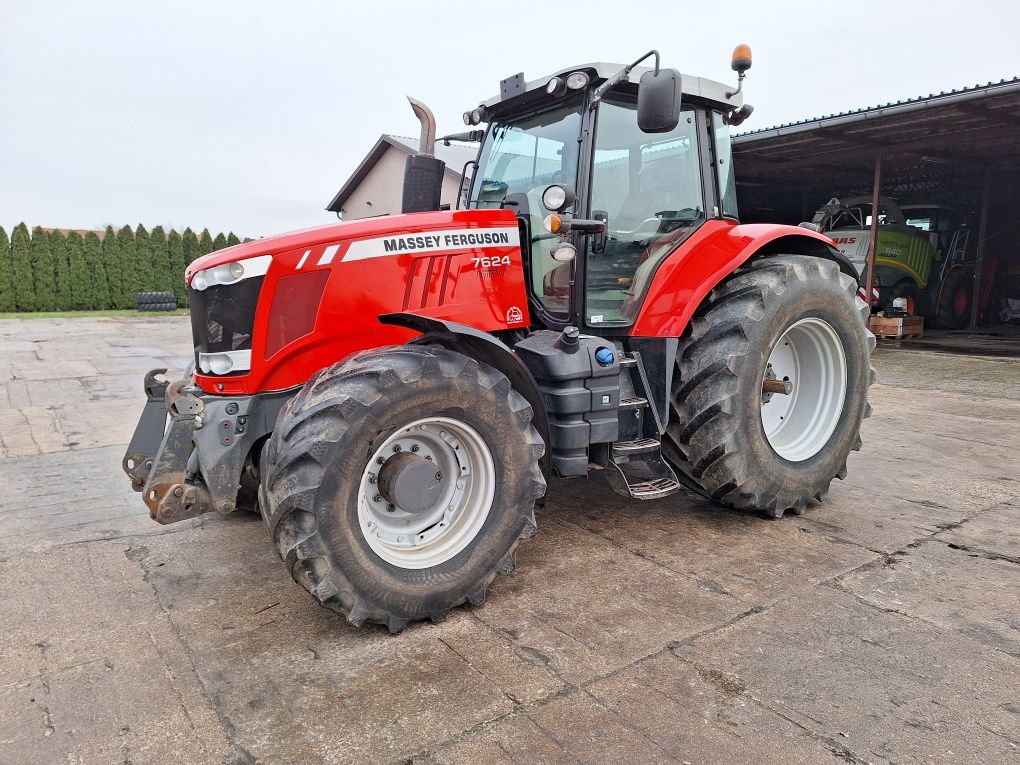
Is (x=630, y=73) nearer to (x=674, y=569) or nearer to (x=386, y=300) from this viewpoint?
(x=386, y=300)

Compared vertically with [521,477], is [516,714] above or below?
below

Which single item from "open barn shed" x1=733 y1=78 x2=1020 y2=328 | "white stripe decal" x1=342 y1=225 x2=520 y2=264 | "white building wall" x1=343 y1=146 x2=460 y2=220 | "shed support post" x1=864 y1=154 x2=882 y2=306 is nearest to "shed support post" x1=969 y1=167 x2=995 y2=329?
"open barn shed" x1=733 y1=78 x2=1020 y2=328

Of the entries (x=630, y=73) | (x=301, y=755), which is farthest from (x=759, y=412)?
(x=301, y=755)

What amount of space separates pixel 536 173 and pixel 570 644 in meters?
2.27

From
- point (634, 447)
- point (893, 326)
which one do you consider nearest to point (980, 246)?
point (893, 326)

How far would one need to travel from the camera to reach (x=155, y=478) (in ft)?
8.63

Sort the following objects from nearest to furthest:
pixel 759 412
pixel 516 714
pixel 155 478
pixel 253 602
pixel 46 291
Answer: pixel 516 714 < pixel 155 478 < pixel 253 602 < pixel 759 412 < pixel 46 291

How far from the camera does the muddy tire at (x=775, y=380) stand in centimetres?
336

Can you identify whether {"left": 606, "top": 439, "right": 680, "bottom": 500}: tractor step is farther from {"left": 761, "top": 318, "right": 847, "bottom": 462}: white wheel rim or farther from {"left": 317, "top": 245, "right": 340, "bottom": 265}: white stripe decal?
{"left": 317, "top": 245, "right": 340, "bottom": 265}: white stripe decal

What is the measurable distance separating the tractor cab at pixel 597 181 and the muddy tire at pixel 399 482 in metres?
0.87

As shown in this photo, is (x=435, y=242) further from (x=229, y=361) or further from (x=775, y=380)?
(x=775, y=380)

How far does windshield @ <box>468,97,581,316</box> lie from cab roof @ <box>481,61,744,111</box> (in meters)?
0.13

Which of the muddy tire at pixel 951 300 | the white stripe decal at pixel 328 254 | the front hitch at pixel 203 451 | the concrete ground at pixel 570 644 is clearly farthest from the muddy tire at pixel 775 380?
the muddy tire at pixel 951 300

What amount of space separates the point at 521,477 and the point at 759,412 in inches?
53.5
